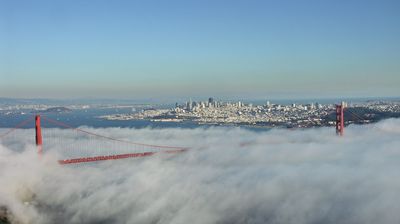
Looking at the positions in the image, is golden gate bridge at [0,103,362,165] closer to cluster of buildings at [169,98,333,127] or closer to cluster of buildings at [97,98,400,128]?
cluster of buildings at [97,98,400,128]

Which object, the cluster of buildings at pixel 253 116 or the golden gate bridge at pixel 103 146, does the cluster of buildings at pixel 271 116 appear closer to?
the cluster of buildings at pixel 253 116

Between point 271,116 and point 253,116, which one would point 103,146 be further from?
point 253,116

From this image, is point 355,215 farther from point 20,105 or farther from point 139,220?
point 20,105

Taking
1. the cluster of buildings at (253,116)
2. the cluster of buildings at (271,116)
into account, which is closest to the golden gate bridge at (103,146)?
the cluster of buildings at (271,116)

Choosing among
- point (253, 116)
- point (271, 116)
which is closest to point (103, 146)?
point (271, 116)

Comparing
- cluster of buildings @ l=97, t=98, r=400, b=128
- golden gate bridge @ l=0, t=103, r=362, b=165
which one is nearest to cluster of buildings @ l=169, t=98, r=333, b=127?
cluster of buildings @ l=97, t=98, r=400, b=128

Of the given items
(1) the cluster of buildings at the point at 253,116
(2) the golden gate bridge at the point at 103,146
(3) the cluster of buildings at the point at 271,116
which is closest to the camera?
(2) the golden gate bridge at the point at 103,146

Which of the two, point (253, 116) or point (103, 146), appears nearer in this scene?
point (103, 146)

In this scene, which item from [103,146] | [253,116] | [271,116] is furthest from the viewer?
[253,116]

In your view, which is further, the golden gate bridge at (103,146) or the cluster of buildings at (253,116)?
the cluster of buildings at (253,116)

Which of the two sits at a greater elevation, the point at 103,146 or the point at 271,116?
the point at 271,116

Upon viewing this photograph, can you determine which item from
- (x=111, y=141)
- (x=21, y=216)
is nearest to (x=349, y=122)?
(x=111, y=141)
